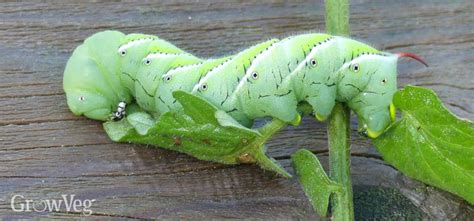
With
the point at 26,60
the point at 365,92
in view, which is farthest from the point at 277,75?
the point at 26,60

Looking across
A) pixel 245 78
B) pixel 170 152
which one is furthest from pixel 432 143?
pixel 170 152

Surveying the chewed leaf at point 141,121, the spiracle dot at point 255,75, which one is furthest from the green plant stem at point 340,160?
the chewed leaf at point 141,121

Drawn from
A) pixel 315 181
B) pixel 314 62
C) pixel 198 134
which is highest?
pixel 314 62

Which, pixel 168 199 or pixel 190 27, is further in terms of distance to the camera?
pixel 190 27

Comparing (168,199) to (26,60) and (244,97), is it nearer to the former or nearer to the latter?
(244,97)

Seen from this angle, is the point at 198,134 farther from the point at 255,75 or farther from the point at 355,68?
the point at 355,68

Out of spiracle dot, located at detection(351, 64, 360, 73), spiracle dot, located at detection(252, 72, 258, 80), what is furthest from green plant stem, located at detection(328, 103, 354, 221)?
spiracle dot, located at detection(252, 72, 258, 80)

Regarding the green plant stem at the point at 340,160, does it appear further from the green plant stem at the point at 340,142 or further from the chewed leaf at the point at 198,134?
the chewed leaf at the point at 198,134
